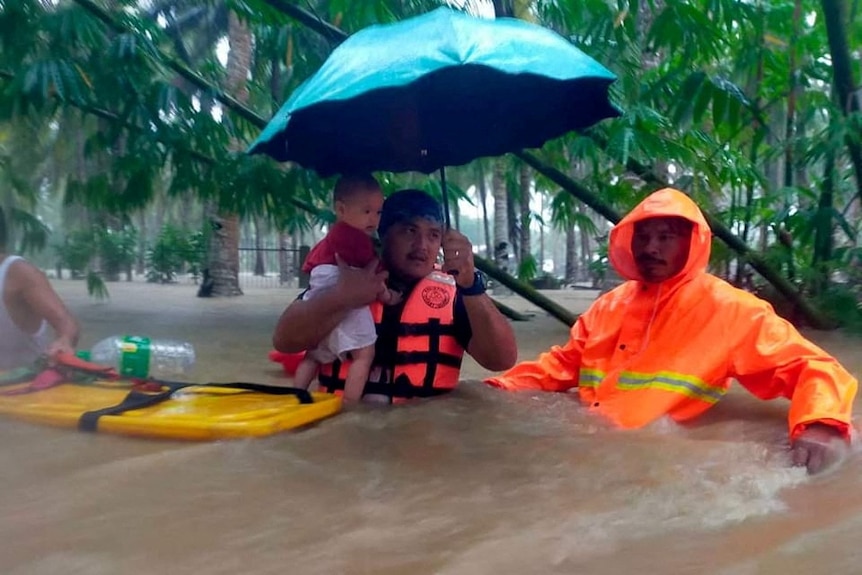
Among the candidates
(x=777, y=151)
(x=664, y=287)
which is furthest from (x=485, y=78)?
(x=777, y=151)

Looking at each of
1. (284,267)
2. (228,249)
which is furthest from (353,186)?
(284,267)

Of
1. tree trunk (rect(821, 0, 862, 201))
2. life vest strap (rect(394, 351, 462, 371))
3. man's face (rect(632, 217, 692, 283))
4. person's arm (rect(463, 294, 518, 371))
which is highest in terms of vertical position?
tree trunk (rect(821, 0, 862, 201))

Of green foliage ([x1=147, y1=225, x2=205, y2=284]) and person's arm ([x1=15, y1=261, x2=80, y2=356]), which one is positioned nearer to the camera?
person's arm ([x1=15, y1=261, x2=80, y2=356])

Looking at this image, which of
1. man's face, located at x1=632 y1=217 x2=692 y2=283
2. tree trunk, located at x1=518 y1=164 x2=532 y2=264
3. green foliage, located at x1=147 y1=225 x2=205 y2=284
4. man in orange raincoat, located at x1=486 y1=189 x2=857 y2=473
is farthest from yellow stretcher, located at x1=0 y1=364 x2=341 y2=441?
green foliage, located at x1=147 y1=225 x2=205 y2=284

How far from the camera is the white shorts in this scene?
3.40 meters

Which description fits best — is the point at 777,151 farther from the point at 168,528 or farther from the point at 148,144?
the point at 168,528

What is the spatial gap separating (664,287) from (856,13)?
3.81 m

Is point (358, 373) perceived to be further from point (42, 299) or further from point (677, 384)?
point (42, 299)

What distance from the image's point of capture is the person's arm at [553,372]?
386 cm

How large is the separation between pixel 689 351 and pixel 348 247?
145 centimetres

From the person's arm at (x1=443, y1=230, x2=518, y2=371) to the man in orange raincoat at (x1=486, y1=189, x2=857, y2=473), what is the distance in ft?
1.43

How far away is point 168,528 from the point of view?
2104 millimetres

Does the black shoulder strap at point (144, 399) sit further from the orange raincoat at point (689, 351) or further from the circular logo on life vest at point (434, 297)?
the orange raincoat at point (689, 351)

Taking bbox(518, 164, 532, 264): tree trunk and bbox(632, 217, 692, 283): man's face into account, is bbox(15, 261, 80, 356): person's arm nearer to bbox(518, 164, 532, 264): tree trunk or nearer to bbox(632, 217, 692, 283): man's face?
bbox(632, 217, 692, 283): man's face
